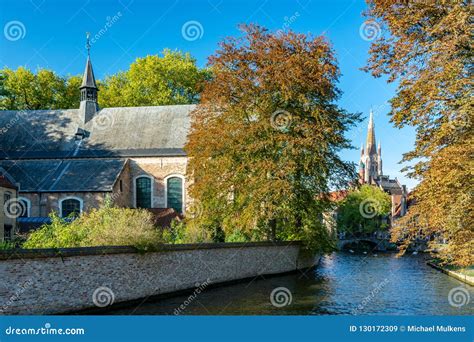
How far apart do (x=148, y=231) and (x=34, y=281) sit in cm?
476

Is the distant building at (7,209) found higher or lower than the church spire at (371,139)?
lower

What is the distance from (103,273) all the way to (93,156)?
19.1 meters

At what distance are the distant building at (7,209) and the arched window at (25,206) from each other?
358cm

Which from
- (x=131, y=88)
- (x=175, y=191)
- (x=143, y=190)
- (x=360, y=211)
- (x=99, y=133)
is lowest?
(x=360, y=211)

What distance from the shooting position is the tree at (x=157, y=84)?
4441cm

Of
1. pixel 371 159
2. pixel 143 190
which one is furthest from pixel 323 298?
pixel 371 159

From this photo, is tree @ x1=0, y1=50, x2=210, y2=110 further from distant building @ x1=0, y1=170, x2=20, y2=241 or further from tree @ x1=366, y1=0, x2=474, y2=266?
tree @ x1=366, y1=0, x2=474, y2=266

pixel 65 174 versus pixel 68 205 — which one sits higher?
pixel 65 174

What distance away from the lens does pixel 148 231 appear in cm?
1767

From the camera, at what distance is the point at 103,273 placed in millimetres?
15930

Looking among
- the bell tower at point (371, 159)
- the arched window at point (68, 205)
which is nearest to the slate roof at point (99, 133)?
the arched window at point (68, 205)

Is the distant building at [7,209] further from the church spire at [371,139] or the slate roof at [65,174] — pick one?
the church spire at [371,139]

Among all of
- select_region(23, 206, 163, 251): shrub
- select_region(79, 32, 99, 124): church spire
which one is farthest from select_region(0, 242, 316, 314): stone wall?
select_region(79, 32, 99, 124): church spire

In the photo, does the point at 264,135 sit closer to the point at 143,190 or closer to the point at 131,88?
the point at 143,190
